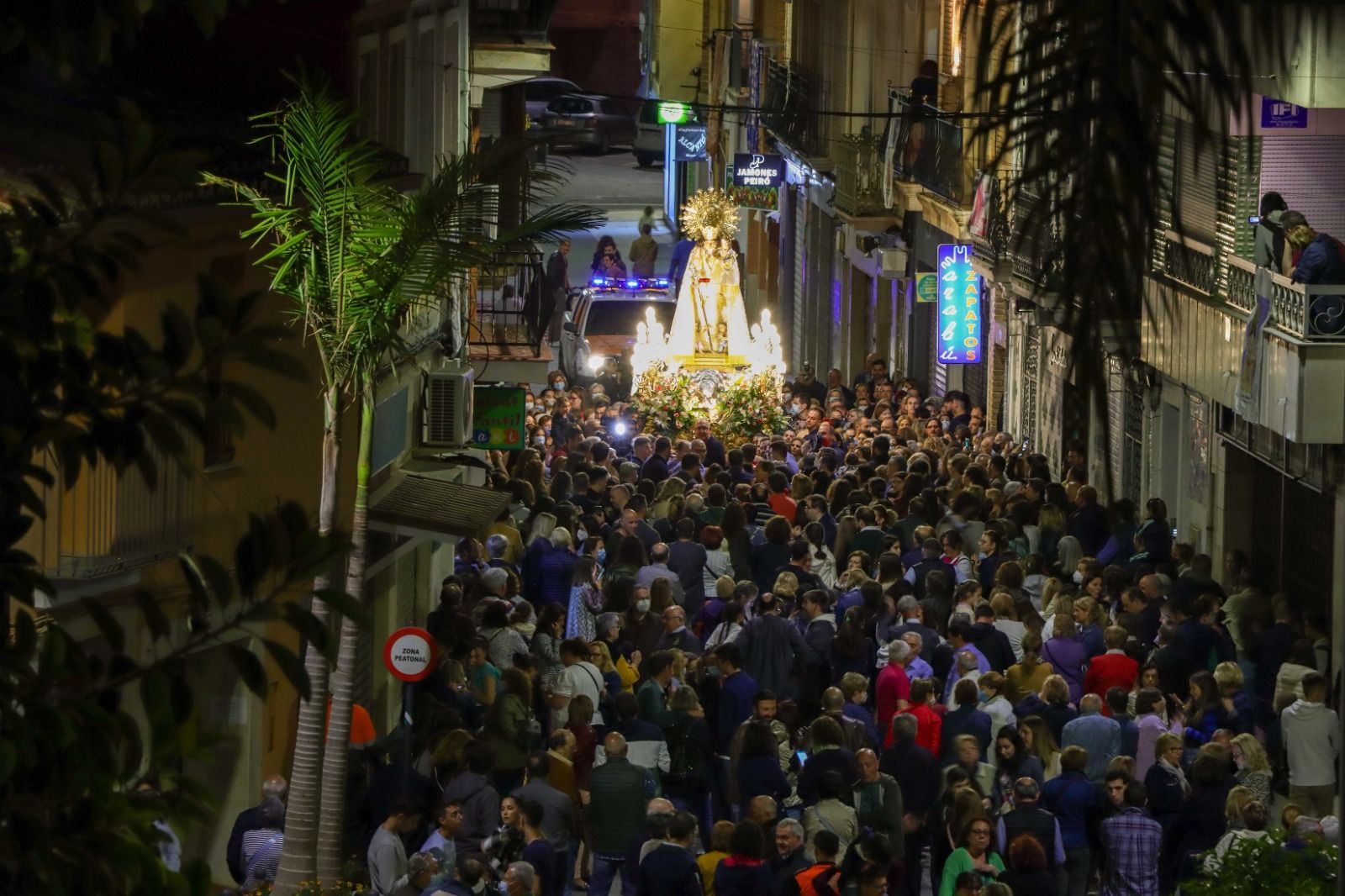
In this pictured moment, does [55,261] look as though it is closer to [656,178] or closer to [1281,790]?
[1281,790]

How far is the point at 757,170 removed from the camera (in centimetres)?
4650

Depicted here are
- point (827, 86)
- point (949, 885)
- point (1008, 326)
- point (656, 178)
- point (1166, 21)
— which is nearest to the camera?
point (1166, 21)

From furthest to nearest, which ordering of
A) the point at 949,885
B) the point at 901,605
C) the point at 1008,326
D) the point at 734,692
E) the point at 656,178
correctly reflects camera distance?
the point at 656,178 < the point at 1008,326 < the point at 901,605 < the point at 734,692 < the point at 949,885

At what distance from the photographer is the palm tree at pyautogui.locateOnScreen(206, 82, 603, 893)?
507 inches

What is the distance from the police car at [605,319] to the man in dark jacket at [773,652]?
23.2 metres

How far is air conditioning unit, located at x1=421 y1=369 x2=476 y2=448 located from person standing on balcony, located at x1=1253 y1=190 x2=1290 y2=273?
303 inches

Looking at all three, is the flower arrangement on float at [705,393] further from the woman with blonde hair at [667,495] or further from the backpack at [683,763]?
the backpack at [683,763]

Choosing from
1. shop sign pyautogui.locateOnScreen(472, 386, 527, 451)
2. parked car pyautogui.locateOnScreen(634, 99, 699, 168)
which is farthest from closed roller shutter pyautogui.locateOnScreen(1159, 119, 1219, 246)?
parked car pyautogui.locateOnScreen(634, 99, 699, 168)

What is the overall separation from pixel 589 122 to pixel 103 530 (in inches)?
2013

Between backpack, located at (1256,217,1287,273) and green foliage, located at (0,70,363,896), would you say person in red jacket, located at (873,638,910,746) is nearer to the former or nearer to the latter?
backpack, located at (1256,217,1287,273)

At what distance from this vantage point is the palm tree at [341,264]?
12.9 metres

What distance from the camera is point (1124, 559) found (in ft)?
65.5

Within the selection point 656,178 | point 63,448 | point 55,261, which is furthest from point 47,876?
point 656,178

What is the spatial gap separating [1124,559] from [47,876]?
1808cm
